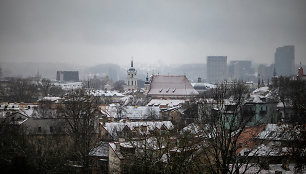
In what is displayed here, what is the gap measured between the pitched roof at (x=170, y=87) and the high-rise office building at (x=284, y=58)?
9715cm

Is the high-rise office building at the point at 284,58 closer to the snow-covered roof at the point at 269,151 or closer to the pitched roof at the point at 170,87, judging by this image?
the pitched roof at the point at 170,87

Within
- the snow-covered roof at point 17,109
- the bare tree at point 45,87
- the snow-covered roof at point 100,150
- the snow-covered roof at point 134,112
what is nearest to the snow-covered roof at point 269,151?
the snow-covered roof at point 100,150

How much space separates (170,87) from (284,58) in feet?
365

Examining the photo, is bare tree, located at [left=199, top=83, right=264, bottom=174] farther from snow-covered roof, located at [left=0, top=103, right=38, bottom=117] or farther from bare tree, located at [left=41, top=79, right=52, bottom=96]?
bare tree, located at [left=41, top=79, right=52, bottom=96]

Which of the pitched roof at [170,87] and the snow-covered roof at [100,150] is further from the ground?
the pitched roof at [170,87]

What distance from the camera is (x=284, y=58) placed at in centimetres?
17250

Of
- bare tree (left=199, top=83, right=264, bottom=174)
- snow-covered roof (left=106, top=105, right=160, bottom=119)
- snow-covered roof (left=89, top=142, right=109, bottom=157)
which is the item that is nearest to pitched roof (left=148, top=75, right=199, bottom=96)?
snow-covered roof (left=106, top=105, right=160, bottom=119)

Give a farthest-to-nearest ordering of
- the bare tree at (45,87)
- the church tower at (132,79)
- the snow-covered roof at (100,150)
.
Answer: the church tower at (132,79) → the bare tree at (45,87) → the snow-covered roof at (100,150)

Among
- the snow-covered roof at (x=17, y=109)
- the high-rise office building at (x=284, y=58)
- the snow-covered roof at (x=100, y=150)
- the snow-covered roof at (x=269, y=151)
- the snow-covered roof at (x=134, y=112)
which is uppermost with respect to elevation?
the high-rise office building at (x=284, y=58)

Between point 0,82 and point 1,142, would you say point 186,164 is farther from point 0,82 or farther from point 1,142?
point 0,82

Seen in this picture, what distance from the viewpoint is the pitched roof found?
73.4 meters

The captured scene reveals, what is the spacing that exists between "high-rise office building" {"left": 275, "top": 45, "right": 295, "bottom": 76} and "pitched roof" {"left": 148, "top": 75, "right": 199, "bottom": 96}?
97153 millimetres

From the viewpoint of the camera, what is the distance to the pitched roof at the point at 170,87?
241ft

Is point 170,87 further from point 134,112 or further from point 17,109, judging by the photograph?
point 17,109
